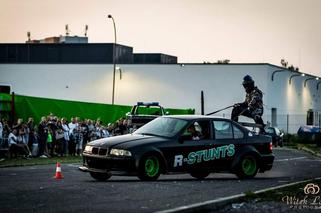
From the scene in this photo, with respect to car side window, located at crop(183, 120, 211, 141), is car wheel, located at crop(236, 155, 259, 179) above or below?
Result: below

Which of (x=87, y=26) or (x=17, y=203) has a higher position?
(x=87, y=26)

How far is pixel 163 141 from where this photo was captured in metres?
16.8

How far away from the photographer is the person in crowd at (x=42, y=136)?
91.0ft

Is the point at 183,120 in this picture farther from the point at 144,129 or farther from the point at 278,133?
the point at 278,133

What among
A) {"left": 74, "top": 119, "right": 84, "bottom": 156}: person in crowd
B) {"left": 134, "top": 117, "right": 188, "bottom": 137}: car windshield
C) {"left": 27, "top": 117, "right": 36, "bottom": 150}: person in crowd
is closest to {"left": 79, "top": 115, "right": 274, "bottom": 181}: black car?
{"left": 134, "top": 117, "right": 188, "bottom": 137}: car windshield

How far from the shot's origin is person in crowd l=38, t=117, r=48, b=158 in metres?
27.7

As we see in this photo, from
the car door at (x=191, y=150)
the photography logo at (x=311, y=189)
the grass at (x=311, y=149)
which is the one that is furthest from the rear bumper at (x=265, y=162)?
the grass at (x=311, y=149)

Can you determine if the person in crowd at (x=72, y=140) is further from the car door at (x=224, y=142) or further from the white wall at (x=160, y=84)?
the white wall at (x=160, y=84)

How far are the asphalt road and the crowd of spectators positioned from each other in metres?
7.08

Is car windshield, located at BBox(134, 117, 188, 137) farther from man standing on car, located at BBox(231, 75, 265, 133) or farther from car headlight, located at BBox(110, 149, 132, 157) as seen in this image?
man standing on car, located at BBox(231, 75, 265, 133)

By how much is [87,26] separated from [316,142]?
4092 centimetres

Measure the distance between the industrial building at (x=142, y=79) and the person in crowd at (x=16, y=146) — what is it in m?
37.4

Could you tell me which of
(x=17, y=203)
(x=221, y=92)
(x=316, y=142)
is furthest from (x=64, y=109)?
(x=221, y=92)

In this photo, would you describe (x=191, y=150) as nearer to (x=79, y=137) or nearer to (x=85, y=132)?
(x=79, y=137)
